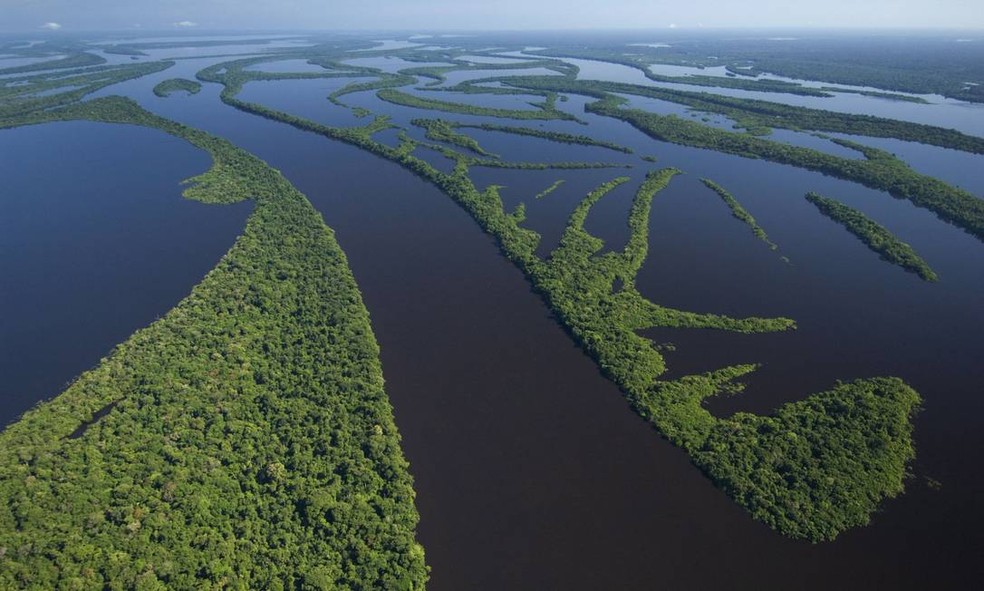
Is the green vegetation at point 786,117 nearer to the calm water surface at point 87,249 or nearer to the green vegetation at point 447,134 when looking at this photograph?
the green vegetation at point 447,134

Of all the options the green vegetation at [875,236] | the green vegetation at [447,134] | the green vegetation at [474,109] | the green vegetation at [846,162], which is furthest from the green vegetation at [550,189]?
the green vegetation at [474,109]

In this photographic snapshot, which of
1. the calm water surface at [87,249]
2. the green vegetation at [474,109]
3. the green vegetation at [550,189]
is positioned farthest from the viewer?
the green vegetation at [474,109]

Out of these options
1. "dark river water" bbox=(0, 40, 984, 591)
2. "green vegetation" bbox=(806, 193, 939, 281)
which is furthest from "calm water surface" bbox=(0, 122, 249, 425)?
"green vegetation" bbox=(806, 193, 939, 281)

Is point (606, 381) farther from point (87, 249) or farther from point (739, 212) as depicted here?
point (87, 249)

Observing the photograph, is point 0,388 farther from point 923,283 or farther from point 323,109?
point 323,109

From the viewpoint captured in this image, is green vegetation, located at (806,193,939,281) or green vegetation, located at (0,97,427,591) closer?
green vegetation, located at (0,97,427,591)

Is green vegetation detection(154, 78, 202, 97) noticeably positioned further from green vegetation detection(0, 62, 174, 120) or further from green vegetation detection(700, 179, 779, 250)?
green vegetation detection(700, 179, 779, 250)
